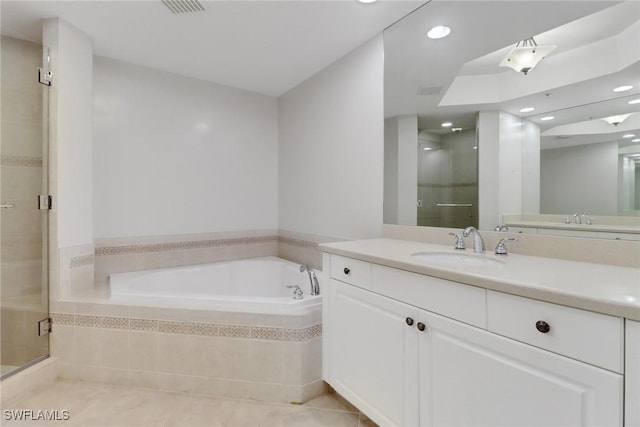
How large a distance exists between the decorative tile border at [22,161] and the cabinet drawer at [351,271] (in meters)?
2.00

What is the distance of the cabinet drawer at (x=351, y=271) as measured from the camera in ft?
4.67

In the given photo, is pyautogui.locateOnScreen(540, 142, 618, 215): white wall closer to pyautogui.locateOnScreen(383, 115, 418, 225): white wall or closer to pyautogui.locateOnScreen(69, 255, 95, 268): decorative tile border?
pyautogui.locateOnScreen(383, 115, 418, 225): white wall

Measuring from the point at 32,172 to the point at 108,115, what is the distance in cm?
72

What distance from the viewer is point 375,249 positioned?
Result: 154 cm

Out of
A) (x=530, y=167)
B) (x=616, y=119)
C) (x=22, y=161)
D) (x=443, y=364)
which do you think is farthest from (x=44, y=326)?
(x=616, y=119)

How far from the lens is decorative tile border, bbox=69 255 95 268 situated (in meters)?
2.02

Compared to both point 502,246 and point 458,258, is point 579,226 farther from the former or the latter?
point 458,258

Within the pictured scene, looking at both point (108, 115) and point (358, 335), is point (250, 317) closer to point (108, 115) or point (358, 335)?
point (358, 335)

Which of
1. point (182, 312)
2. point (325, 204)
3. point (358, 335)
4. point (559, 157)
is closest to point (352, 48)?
point (325, 204)

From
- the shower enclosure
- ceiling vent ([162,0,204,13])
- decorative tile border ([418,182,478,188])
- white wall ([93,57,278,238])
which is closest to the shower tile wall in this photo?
decorative tile border ([418,182,478,188])

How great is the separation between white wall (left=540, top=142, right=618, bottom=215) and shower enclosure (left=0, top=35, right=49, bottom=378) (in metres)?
2.80

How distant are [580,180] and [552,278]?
0.62 m

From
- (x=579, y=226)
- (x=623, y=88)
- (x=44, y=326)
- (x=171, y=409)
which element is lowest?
(x=171, y=409)

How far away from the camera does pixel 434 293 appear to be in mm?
1120
